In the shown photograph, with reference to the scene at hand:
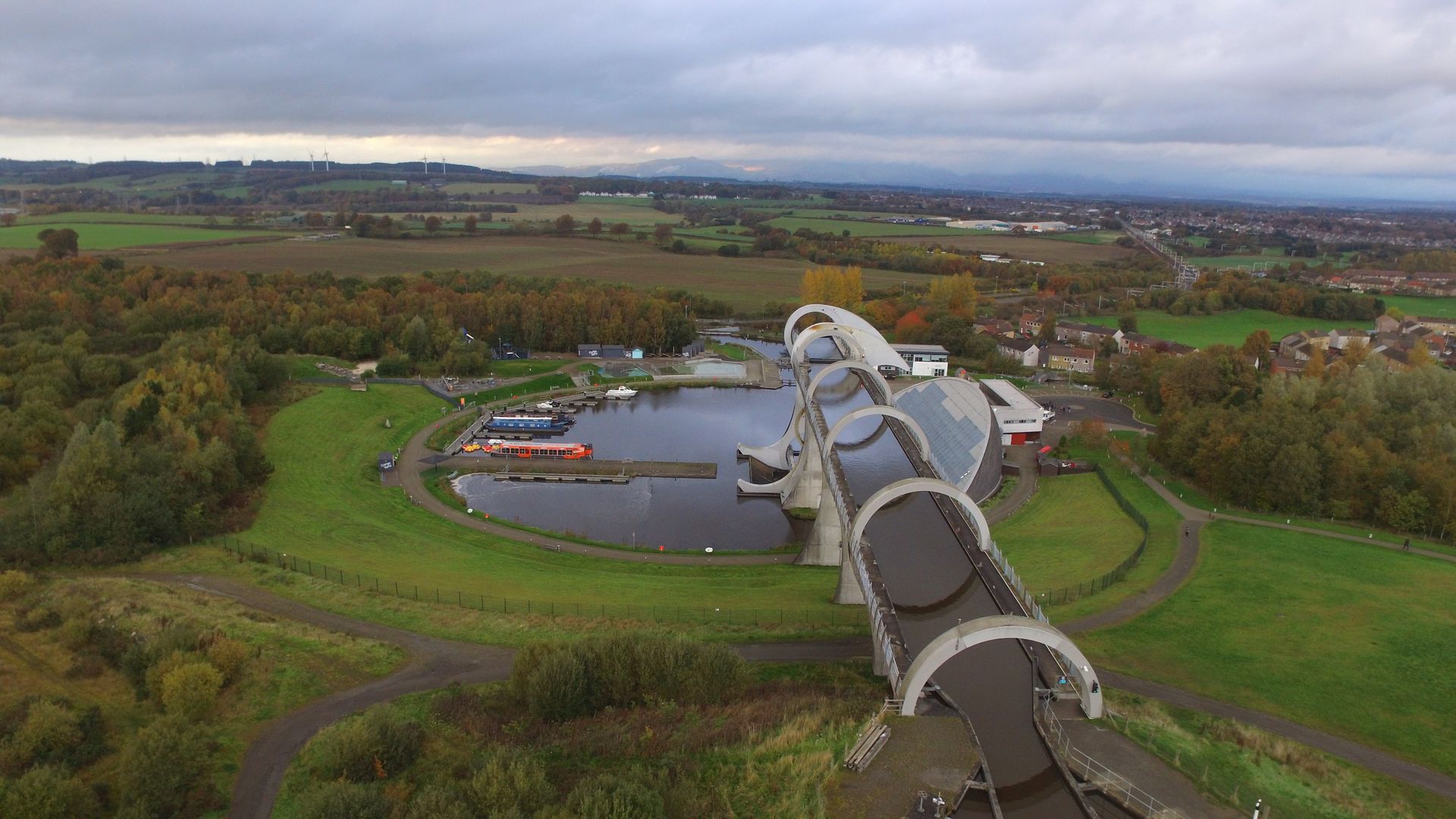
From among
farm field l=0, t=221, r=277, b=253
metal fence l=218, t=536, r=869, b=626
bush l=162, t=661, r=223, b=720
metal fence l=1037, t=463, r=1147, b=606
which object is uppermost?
farm field l=0, t=221, r=277, b=253

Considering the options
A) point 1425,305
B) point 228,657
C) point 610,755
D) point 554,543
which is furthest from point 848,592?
point 1425,305

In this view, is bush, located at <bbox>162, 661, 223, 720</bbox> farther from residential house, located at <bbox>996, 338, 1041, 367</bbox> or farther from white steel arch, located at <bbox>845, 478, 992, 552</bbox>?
residential house, located at <bbox>996, 338, 1041, 367</bbox>

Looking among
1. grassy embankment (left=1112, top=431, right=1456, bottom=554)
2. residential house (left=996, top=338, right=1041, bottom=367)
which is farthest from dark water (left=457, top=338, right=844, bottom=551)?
residential house (left=996, top=338, right=1041, bottom=367)

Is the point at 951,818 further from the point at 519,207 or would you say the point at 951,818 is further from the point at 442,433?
the point at 519,207

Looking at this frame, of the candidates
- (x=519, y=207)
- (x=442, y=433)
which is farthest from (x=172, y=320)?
(x=519, y=207)

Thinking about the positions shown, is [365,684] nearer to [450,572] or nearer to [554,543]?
[450,572]

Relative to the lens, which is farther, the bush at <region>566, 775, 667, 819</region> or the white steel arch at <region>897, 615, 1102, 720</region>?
the white steel arch at <region>897, 615, 1102, 720</region>

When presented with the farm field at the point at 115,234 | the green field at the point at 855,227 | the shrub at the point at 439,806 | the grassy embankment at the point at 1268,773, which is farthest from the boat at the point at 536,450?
the green field at the point at 855,227

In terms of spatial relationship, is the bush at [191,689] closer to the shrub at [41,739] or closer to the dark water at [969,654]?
the shrub at [41,739]
